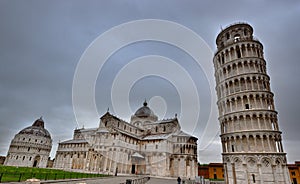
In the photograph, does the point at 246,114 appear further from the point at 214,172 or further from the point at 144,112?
the point at 214,172

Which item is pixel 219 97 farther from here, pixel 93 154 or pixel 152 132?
pixel 93 154

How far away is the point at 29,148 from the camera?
6262 centimetres

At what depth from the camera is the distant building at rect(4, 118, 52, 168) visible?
6097 centimetres

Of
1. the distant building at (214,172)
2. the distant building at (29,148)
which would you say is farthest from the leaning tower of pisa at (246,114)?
the distant building at (29,148)

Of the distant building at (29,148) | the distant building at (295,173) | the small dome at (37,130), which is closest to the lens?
the distant building at (295,173)

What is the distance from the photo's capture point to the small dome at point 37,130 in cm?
6450

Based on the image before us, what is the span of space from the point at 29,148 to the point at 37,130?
7130 mm

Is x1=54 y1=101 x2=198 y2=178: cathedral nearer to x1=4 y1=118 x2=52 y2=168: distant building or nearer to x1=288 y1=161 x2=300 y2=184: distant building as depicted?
x1=4 y1=118 x2=52 y2=168: distant building

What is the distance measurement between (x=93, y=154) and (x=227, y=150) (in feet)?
98.5

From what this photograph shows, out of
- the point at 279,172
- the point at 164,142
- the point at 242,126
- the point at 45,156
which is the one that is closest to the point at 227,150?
the point at 242,126

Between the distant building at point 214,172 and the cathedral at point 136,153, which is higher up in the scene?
the cathedral at point 136,153

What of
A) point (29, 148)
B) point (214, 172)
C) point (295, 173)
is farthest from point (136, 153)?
point (29, 148)

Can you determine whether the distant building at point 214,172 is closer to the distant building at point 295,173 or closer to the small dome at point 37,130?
the distant building at point 295,173

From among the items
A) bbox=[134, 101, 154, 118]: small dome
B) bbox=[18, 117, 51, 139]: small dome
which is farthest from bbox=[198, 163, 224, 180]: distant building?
bbox=[18, 117, 51, 139]: small dome
